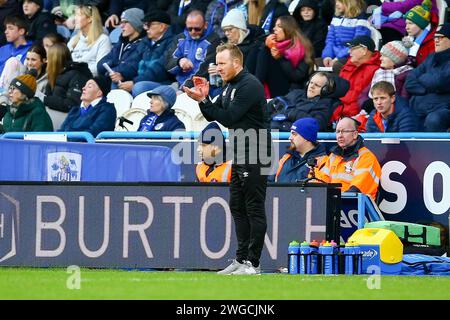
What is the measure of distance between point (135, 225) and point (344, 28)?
5.66 m

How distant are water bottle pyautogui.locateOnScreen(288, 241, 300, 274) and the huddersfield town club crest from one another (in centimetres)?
301

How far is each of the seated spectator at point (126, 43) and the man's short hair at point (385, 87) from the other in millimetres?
5234

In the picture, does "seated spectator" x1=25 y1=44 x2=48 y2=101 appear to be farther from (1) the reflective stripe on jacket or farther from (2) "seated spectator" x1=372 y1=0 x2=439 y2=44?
(1) the reflective stripe on jacket

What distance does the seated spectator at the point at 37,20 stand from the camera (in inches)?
868

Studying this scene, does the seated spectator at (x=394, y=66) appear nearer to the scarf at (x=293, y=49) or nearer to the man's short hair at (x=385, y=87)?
the man's short hair at (x=385, y=87)

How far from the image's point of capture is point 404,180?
15391 millimetres

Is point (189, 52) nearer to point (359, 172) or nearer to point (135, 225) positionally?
point (359, 172)

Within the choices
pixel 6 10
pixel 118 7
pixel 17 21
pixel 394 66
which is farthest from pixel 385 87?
pixel 6 10

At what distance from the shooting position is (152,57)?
19922 mm

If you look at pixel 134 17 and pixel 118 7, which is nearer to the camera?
pixel 134 17

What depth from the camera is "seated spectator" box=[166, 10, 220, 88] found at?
19.2 meters

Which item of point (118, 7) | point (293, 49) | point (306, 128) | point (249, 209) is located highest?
point (118, 7)
